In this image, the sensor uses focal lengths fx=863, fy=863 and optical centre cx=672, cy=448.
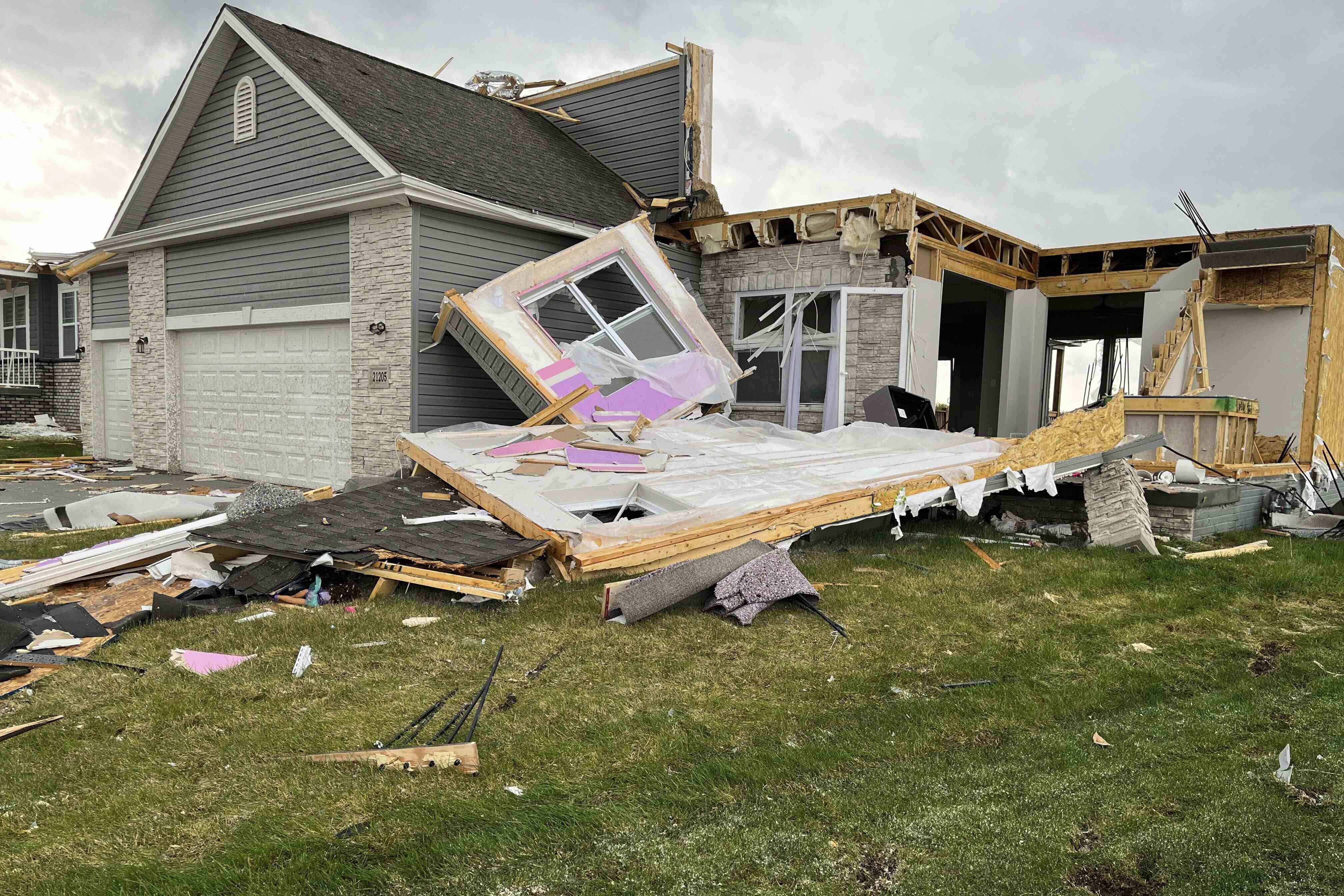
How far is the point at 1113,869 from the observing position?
265 cm

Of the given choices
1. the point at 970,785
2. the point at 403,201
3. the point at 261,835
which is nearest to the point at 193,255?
the point at 403,201

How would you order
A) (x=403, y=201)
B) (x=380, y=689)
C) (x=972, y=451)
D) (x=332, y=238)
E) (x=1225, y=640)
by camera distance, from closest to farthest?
(x=380, y=689) < (x=1225, y=640) < (x=972, y=451) < (x=403, y=201) < (x=332, y=238)

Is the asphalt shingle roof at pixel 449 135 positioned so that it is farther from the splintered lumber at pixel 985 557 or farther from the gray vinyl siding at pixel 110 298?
the splintered lumber at pixel 985 557

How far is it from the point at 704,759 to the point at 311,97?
1095 centimetres

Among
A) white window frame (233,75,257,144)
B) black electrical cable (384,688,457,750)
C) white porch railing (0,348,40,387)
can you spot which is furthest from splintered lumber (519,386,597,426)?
white porch railing (0,348,40,387)

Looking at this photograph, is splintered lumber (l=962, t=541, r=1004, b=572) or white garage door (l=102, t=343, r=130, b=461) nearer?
splintered lumber (l=962, t=541, r=1004, b=572)

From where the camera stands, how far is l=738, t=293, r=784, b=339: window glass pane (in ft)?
42.9

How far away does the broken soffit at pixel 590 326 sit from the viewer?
9719 mm

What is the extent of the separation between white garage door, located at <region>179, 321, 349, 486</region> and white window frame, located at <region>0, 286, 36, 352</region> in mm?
13192

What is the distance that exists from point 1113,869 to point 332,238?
11.5 meters

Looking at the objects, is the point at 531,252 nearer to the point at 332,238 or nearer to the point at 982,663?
the point at 332,238

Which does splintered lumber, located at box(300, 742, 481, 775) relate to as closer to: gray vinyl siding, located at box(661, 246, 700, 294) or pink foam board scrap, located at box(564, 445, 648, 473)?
pink foam board scrap, located at box(564, 445, 648, 473)

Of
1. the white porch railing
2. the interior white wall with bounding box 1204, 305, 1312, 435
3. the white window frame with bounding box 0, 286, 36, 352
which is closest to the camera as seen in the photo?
the interior white wall with bounding box 1204, 305, 1312, 435

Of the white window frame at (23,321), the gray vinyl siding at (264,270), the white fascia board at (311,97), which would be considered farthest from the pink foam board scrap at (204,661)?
the white window frame at (23,321)
